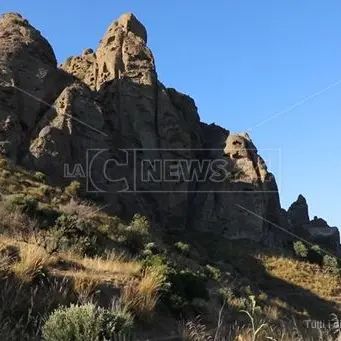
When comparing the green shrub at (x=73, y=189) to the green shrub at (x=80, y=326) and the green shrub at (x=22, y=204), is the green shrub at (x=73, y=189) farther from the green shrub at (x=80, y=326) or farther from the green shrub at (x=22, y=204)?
the green shrub at (x=80, y=326)

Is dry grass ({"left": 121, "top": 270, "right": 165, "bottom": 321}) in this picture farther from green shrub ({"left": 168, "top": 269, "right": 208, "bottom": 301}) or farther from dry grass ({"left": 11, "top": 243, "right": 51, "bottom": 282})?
dry grass ({"left": 11, "top": 243, "right": 51, "bottom": 282})

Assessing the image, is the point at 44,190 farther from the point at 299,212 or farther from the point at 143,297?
the point at 299,212

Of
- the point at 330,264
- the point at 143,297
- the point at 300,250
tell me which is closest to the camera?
the point at 143,297

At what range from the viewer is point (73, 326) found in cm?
664

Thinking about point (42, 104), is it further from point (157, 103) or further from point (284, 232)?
point (284, 232)

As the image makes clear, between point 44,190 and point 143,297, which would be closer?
point 143,297

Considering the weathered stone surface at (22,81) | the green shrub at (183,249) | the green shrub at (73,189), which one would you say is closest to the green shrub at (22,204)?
the green shrub at (73,189)

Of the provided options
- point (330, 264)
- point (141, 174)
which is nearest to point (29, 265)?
point (141, 174)

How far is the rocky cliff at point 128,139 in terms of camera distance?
4625cm

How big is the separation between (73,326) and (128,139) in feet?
166

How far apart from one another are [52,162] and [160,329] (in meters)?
36.5

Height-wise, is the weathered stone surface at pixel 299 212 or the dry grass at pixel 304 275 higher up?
the weathered stone surface at pixel 299 212

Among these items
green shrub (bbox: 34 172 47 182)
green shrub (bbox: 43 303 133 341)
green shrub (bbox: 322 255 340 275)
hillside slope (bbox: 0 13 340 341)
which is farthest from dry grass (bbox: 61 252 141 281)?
green shrub (bbox: 322 255 340 275)

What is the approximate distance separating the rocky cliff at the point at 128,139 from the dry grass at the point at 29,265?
1309 inches
